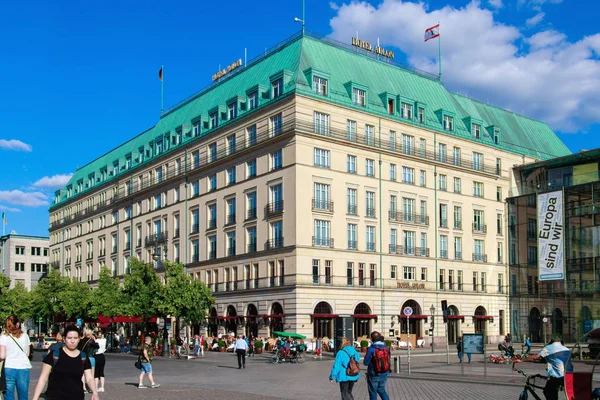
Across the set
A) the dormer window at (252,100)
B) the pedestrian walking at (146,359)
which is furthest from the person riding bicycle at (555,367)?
the dormer window at (252,100)

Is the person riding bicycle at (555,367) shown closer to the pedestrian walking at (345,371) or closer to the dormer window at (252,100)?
the pedestrian walking at (345,371)

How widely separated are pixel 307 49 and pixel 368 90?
6.78 meters

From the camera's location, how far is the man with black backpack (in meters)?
17.4

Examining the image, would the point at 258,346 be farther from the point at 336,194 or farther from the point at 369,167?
the point at 369,167

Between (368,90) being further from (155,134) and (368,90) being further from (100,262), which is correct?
(100,262)

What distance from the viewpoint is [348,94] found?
2616 inches

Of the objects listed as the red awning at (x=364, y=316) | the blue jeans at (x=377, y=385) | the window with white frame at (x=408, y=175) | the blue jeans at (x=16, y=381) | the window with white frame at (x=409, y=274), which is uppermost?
the window with white frame at (x=408, y=175)

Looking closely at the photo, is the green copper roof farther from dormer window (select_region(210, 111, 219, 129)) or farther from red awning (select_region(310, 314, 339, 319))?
red awning (select_region(310, 314, 339, 319))

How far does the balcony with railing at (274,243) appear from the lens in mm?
62697

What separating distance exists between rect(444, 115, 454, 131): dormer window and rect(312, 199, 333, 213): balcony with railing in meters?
17.8

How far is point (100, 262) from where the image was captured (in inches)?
3912

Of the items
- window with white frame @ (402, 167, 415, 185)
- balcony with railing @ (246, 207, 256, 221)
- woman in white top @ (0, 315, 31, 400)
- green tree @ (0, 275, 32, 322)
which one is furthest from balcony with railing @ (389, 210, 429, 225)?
woman in white top @ (0, 315, 31, 400)

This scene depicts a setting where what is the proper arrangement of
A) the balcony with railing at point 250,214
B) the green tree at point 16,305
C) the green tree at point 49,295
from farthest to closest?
the green tree at point 16,305
the green tree at point 49,295
the balcony with railing at point 250,214

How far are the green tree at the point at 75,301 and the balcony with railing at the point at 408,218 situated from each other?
103ft
